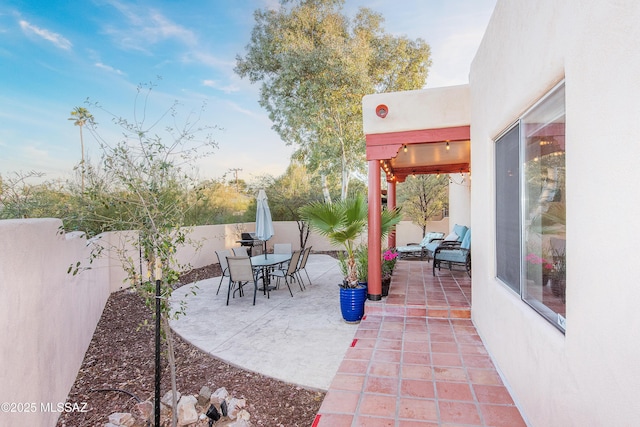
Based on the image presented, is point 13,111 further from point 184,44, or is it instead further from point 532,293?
point 532,293

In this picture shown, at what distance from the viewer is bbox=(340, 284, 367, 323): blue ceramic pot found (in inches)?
190

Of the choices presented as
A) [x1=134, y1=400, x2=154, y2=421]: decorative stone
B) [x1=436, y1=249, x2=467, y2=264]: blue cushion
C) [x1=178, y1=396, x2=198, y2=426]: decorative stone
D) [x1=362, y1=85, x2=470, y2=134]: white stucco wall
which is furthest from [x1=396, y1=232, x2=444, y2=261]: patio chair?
[x1=134, y1=400, x2=154, y2=421]: decorative stone

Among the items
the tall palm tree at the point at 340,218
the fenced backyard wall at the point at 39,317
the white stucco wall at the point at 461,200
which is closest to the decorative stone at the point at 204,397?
the fenced backyard wall at the point at 39,317

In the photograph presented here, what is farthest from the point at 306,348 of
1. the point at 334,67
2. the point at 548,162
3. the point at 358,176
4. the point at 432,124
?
the point at 358,176

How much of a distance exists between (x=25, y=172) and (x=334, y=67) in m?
9.75

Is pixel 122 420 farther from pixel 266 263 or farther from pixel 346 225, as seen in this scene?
pixel 266 263

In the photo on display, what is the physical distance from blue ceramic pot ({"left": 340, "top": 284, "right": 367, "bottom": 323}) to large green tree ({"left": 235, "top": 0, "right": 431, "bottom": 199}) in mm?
8364

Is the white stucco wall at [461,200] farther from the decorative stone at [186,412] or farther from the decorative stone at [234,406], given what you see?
the decorative stone at [186,412]

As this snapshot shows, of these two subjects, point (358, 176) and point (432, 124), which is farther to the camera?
point (358, 176)

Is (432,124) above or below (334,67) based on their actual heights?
below

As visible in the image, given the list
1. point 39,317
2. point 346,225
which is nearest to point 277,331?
point 346,225

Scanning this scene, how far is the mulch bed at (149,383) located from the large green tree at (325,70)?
386 inches

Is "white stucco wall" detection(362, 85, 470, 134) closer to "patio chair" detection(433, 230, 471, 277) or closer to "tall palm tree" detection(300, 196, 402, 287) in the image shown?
"tall palm tree" detection(300, 196, 402, 287)

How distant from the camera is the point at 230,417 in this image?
2.59 m
